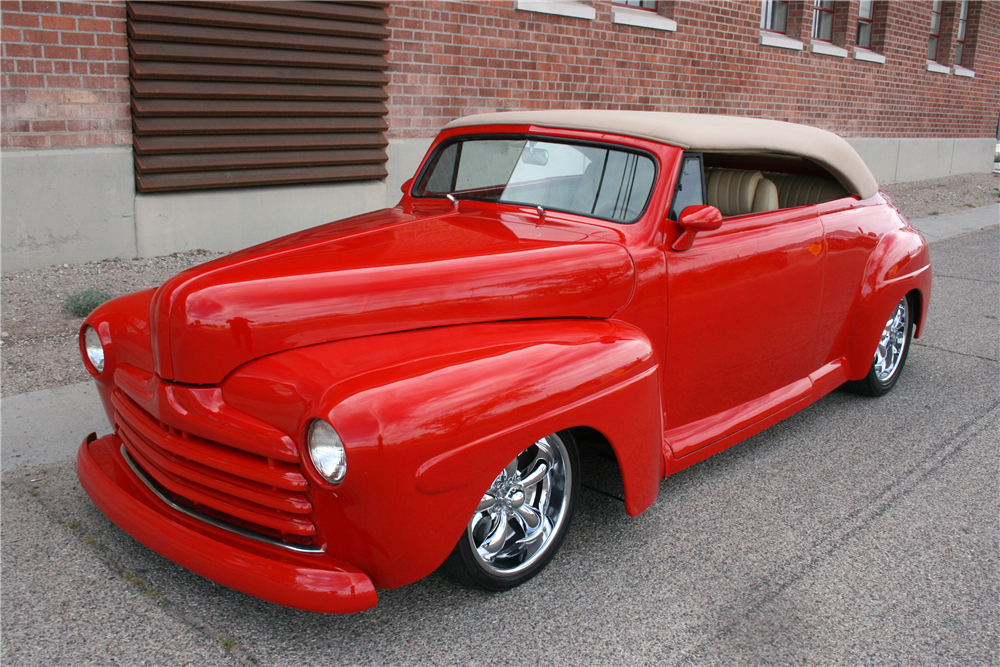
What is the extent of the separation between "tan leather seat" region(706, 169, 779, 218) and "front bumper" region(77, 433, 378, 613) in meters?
2.45

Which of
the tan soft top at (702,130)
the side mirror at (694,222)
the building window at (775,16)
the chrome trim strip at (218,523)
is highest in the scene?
the building window at (775,16)

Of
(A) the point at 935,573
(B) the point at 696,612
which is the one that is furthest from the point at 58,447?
(A) the point at 935,573

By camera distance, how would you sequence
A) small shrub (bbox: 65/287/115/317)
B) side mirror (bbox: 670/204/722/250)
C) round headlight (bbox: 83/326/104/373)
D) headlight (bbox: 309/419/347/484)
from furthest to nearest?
1. small shrub (bbox: 65/287/115/317)
2. side mirror (bbox: 670/204/722/250)
3. round headlight (bbox: 83/326/104/373)
4. headlight (bbox: 309/419/347/484)

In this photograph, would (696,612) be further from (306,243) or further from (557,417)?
(306,243)

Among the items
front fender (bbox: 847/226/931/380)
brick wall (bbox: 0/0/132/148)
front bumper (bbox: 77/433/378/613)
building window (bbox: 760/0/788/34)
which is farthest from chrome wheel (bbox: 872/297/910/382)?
building window (bbox: 760/0/788/34)

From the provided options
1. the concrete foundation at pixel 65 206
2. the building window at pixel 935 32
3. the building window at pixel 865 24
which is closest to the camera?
the concrete foundation at pixel 65 206

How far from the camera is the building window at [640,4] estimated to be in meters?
10.4

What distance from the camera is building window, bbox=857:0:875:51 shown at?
14.6 metres

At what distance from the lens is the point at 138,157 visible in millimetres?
6273

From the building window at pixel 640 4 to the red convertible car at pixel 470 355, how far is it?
24.0ft

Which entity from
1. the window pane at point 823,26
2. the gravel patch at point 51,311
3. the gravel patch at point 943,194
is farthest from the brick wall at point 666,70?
the gravel patch at point 51,311

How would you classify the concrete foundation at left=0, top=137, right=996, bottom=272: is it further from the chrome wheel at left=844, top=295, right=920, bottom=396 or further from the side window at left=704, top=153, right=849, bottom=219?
the chrome wheel at left=844, top=295, right=920, bottom=396

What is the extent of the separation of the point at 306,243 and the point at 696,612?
1854mm

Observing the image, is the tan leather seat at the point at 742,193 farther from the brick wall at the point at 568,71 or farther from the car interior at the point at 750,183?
the brick wall at the point at 568,71
